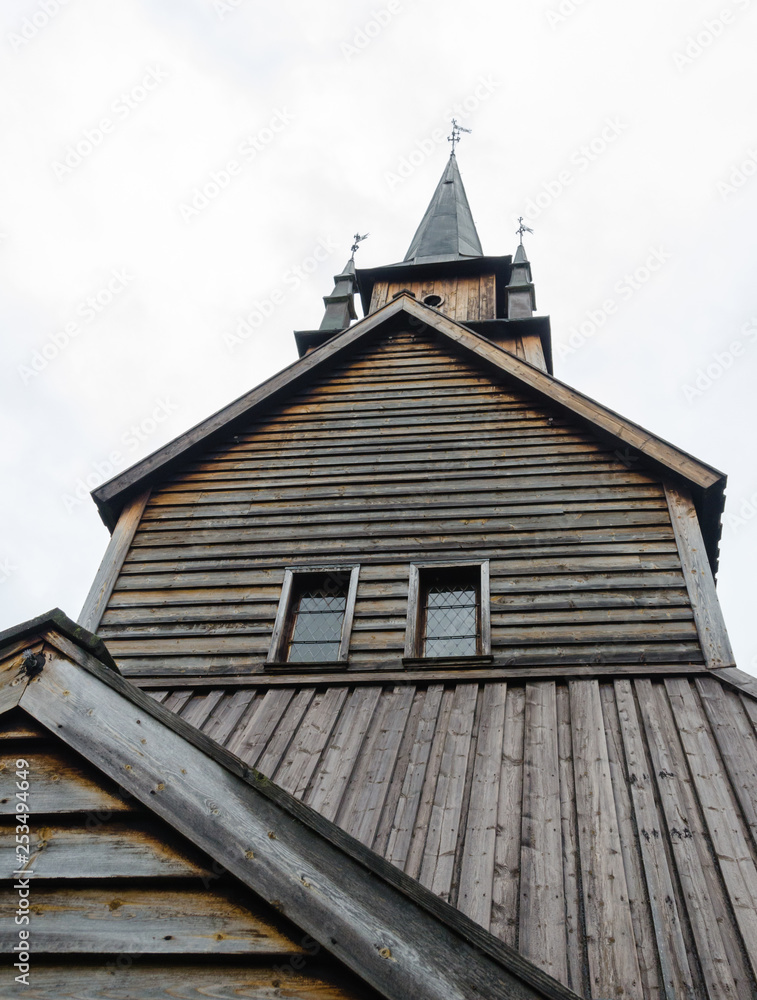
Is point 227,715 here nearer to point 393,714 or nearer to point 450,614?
point 393,714

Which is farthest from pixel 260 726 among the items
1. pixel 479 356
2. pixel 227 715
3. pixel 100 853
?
pixel 479 356

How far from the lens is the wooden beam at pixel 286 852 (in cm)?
203

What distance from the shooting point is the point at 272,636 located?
253 inches

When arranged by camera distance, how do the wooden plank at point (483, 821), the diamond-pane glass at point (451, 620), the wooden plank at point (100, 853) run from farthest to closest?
the diamond-pane glass at point (451, 620) → the wooden plank at point (483, 821) → the wooden plank at point (100, 853)

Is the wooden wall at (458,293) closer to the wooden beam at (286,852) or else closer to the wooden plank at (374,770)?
the wooden plank at (374,770)

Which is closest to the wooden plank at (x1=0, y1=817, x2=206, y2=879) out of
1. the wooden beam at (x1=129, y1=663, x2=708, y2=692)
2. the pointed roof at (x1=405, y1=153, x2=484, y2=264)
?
the wooden beam at (x1=129, y1=663, x2=708, y2=692)

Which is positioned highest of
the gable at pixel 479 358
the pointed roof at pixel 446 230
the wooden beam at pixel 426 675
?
the pointed roof at pixel 446 230

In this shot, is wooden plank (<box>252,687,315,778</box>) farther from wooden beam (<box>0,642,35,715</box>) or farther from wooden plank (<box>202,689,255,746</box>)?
wooden beam (<box>0,642,35,715</box>)

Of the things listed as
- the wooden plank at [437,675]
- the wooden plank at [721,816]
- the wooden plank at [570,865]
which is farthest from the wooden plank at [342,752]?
the wooden plank at [721,816]

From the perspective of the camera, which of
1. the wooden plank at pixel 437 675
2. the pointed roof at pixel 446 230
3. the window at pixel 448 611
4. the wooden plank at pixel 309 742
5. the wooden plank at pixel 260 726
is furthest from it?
the pointed roof at pixel 446 230

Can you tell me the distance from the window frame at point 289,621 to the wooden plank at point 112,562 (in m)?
1.58

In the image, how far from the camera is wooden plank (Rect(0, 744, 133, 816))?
8.27 ft

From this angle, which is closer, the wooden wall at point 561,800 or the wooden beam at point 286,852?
the wooden beam at point 286,852

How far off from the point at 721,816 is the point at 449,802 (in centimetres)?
139
